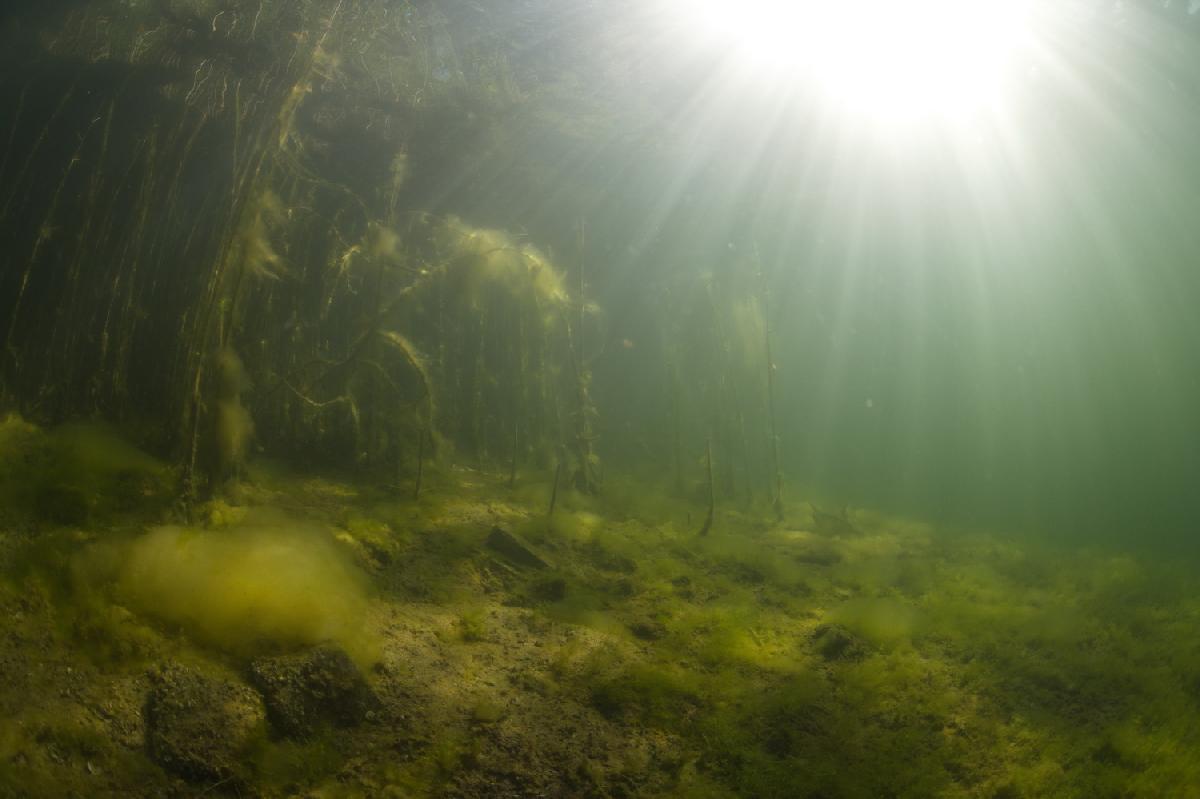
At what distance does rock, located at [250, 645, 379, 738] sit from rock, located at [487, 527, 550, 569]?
2.86 m

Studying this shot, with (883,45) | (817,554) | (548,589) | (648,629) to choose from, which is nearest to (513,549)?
(548,589)

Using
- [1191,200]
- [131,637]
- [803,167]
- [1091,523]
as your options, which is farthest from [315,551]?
[1191,200]

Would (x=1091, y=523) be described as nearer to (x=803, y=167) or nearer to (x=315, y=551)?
(x=803, y=167)

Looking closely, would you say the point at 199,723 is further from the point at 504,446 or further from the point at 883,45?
the point at 883,45

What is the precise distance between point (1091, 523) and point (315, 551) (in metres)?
21.8

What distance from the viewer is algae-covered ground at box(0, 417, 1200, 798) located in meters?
3.36

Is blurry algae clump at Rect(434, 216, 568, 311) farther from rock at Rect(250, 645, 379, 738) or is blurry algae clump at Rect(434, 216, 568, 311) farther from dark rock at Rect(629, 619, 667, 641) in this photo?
rock at Rect(250, 645, 379, 738)

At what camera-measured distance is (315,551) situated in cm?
542

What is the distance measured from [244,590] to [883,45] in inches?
839

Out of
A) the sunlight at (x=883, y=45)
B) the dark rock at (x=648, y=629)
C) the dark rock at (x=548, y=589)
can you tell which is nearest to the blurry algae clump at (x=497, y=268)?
the dark rock at (x=548, y=589)

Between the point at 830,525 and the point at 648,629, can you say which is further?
the point at 830,525

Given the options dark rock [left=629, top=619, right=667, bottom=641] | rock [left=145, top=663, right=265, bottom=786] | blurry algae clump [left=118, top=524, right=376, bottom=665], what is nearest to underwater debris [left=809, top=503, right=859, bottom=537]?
dark rock [left=629, top=619, right=667, bottom=641]

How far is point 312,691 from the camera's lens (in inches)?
151

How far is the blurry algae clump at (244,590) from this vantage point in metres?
4.03
